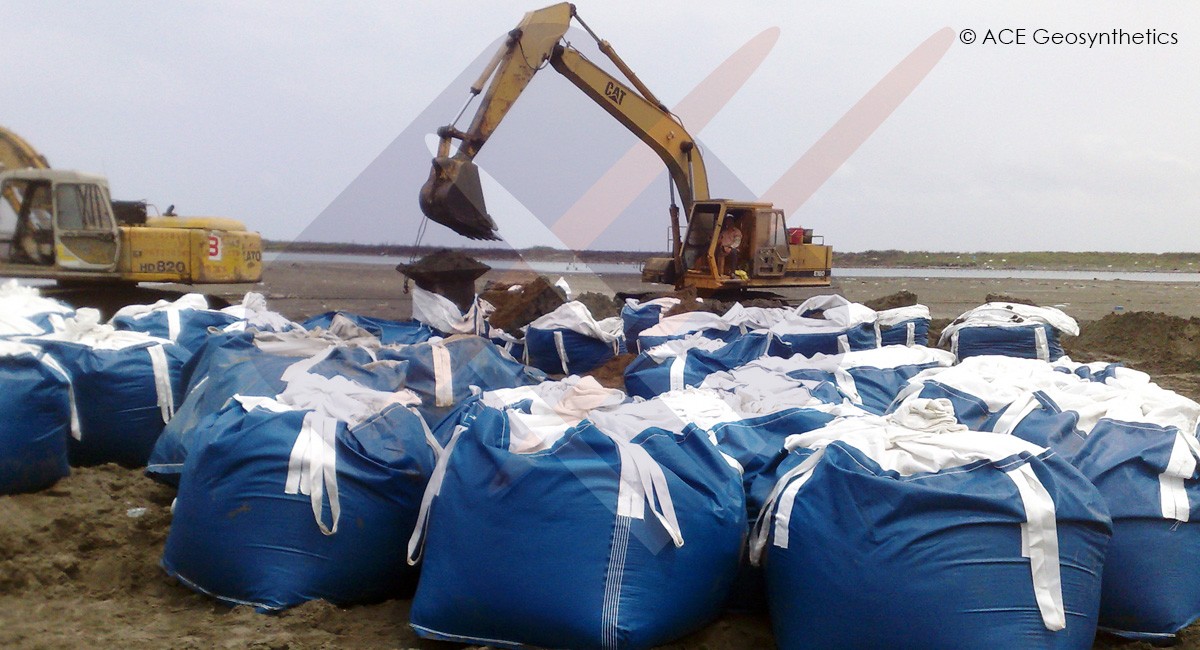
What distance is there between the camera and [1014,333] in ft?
15.0

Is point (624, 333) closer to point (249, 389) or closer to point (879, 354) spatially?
point (879, 354)

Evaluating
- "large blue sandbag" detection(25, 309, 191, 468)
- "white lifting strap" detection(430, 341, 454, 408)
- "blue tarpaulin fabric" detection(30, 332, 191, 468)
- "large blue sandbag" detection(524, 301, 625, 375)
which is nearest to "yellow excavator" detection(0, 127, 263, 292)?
"large blue sandbag" detection(524, 301, 625, 375)

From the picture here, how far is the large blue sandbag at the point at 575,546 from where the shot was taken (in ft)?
6.71

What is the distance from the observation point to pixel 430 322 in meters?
4.91

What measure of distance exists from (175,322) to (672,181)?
6749 mm

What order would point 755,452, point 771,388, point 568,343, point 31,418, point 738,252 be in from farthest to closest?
point 738,252, point 568,343, point 771,388, point 31,418, point 755,452

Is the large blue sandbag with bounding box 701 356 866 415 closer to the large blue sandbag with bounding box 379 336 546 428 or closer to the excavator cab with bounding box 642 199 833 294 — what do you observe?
the large blue sandbag with bounding box 379 336 546 428

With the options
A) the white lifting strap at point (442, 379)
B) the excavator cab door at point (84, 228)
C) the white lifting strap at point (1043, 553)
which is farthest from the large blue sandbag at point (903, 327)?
the excavator cab door at point (84, 228)

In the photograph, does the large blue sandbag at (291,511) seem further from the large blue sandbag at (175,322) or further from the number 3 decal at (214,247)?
the number 3 decal at (214,247)

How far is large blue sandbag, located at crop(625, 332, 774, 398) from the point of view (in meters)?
3.94

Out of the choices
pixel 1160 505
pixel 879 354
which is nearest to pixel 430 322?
pixel 879 354

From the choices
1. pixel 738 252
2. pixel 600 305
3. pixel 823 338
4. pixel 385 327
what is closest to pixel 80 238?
pixel 385 327

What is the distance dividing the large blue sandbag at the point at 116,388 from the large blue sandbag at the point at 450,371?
992 mm

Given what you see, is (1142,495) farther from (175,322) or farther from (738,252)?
(738,252)
